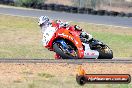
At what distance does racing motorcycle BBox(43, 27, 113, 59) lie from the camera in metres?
15.0

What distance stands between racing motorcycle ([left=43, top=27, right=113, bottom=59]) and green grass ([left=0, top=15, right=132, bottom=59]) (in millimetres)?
7066

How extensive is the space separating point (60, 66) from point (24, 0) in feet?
114

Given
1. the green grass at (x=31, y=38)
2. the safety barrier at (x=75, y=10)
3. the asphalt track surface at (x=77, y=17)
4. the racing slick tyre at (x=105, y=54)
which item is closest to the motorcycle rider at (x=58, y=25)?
the racing slick tyre at (x=105, y=54)

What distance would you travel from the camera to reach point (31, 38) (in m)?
31.1

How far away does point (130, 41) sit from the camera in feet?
101

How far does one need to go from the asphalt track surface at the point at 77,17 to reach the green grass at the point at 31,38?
7.43 ft

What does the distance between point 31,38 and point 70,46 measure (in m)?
16.1

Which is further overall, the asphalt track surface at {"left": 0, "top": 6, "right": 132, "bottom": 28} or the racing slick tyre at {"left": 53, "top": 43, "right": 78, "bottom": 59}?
the asphalt track surface at {"left": 0, "top": 6, "right": 132, "bottom": 28}

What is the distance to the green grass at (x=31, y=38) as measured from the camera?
2412 cm

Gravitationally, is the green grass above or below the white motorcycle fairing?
below

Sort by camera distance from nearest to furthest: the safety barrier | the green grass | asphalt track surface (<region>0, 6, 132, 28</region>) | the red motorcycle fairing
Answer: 1. the red motorcycle fairing
2. the green grass
3. asphalt track surface (<region>0, 6, 132, 28</region>)
4. the safety barrier

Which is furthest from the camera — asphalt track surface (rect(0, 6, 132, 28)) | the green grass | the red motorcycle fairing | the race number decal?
asphalt track surface (rect(0, 6, 132, 28))

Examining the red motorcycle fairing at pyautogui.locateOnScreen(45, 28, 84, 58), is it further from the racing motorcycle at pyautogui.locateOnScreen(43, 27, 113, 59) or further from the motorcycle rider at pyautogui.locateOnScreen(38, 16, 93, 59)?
the motorcycle rider at pyautogui.locateOnScreen(38, 16, 93, 59)

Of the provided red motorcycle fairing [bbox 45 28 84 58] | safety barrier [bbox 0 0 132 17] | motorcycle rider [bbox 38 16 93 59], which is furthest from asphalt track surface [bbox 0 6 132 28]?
red motorcycle fairing [bbox 45 28 84 58]
